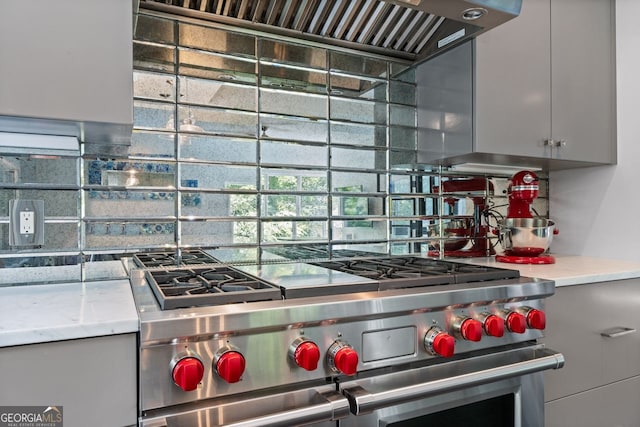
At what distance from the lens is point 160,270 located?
125 centimetres

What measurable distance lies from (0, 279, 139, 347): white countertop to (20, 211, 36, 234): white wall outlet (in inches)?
7.2

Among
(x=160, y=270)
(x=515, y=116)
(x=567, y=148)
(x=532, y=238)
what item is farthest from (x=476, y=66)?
(x=160, y=270)

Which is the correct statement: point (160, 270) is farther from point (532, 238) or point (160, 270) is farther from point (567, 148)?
point (567, 148)

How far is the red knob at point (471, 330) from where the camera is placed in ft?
3.64

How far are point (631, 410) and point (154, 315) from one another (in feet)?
6.37

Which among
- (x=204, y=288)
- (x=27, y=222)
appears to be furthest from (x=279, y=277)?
(x=27, y=222)

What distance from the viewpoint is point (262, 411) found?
0.91m

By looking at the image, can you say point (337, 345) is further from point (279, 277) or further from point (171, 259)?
point (171, 259)

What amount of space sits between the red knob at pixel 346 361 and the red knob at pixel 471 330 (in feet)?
1.17

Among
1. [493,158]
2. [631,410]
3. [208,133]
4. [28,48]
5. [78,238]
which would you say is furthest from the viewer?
[493,158]

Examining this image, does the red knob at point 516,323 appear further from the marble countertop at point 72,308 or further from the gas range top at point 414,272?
the marble countertop at point 72,308

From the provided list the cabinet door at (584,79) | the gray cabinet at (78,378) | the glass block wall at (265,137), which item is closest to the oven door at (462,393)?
the gray cabinet at (78,378)

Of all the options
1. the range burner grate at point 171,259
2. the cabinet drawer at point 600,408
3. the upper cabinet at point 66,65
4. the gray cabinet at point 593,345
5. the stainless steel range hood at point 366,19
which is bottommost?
the cabinet drawer at point 600,408

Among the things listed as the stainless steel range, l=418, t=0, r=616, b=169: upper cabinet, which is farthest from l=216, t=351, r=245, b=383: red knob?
l=418, t=0, r=616, b=169: upper cabinet
